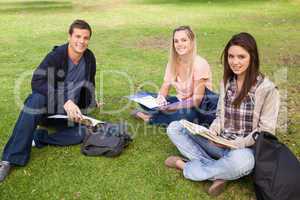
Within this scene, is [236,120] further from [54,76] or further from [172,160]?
[54,76]

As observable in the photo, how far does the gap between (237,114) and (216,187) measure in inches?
29.1

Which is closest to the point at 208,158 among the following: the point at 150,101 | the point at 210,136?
the point at 210,136

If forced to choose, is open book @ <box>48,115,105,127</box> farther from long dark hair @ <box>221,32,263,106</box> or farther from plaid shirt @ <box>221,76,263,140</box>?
long dark hair @ <box>221,32,263,106</box>

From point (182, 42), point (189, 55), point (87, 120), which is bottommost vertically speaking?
point (87, 120)

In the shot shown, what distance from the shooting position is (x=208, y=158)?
447 cm

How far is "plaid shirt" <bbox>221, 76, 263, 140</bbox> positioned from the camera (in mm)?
4211

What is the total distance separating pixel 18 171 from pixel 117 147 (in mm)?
1090

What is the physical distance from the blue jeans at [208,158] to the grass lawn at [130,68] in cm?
18

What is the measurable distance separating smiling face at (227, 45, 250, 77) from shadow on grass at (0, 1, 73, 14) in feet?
53.4

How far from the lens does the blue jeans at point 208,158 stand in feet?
12.9

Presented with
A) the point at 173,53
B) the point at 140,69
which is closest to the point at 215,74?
the point at 140,69

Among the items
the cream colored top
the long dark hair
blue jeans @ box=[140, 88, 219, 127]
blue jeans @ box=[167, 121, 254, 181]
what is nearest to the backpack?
blue jeans @ box=[167, 121, 254, 181]

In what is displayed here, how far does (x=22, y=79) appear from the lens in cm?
825

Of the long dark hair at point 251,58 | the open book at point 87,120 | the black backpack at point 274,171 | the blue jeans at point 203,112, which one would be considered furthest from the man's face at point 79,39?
the black backpack at point 274,171
